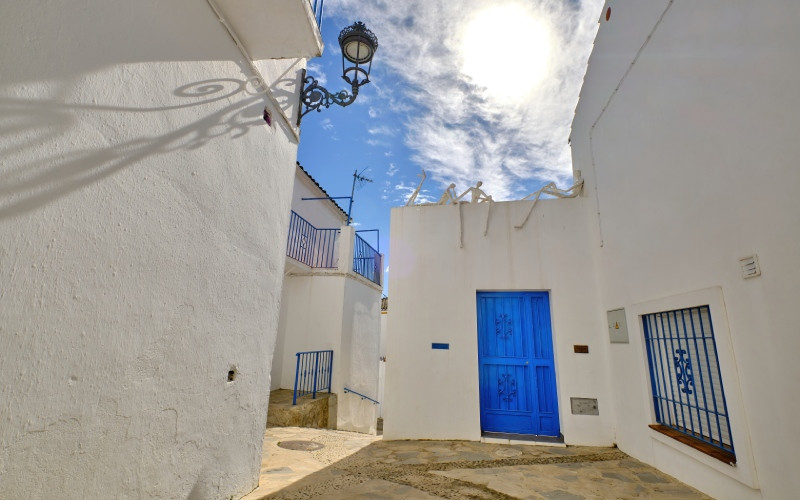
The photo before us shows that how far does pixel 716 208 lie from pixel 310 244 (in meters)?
8.62

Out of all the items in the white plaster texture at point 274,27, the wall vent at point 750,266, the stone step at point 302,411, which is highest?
the white plaster texture at point 274,27

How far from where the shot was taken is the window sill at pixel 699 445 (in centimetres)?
274

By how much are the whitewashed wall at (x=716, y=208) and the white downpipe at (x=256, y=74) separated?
12.4 ft

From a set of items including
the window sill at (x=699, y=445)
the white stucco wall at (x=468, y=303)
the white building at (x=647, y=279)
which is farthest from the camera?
the white stucco wall at (x=468, y=303)

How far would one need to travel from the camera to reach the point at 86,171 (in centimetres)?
161

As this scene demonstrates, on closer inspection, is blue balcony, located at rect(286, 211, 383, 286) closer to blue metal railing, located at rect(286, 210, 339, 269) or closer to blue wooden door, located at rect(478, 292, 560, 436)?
blue metal railing, located at rect(286, 210, 339, 269)

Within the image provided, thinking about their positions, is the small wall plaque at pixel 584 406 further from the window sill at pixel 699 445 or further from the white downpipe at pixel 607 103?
the white downpipe at pixel 607 103

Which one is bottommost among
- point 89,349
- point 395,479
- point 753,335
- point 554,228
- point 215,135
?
point 395,479

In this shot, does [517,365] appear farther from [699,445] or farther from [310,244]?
[310,244]

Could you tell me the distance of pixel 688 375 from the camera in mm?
3340

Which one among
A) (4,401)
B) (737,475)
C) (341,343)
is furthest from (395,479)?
(341,343)

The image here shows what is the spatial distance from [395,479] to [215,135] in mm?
3433

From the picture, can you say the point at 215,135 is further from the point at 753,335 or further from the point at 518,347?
the point at 518,347

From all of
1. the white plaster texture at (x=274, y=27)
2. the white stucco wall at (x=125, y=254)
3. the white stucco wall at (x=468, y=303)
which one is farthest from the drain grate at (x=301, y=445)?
the white plaster texture at (x=274, y=27)
